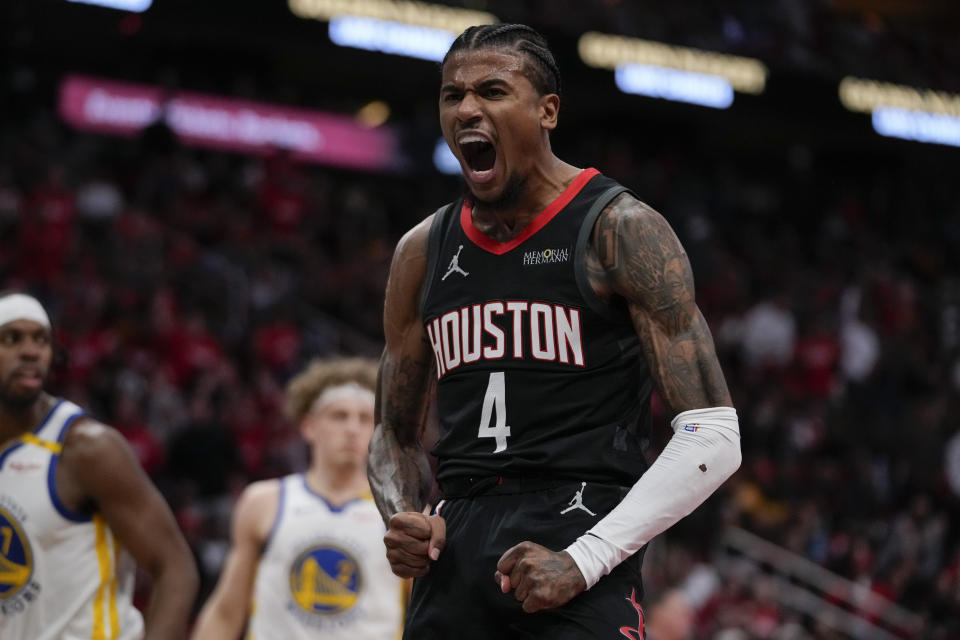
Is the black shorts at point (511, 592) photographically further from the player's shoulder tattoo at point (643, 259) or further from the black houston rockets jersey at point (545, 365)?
the player's shoulder tattoo at point (643, 259)

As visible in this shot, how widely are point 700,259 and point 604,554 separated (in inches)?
590

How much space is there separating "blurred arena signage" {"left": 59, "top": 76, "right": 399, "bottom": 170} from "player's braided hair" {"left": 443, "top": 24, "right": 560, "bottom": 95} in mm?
13698

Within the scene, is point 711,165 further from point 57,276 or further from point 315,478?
point 315,478

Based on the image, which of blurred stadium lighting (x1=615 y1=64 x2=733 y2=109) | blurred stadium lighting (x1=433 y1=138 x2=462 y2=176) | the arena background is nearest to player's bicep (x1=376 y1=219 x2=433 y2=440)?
the arena background

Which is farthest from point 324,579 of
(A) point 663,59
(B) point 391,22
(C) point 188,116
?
(A) point 663,59

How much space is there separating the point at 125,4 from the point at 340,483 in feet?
32.6

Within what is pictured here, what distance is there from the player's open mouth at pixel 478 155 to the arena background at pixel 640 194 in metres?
4.15

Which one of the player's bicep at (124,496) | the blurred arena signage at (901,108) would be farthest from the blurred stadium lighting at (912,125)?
the player's bicep at (124,496)

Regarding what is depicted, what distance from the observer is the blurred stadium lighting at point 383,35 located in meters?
16.2

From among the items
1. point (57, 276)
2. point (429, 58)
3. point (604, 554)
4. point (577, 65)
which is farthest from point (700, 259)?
point (604, 554)

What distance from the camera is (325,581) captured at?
5934mm

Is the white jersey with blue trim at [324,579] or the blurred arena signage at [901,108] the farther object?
the blurred arena signage at [901,108]

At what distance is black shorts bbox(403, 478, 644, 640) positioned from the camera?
298 centimetres

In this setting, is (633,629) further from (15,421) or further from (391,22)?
(391,22)
